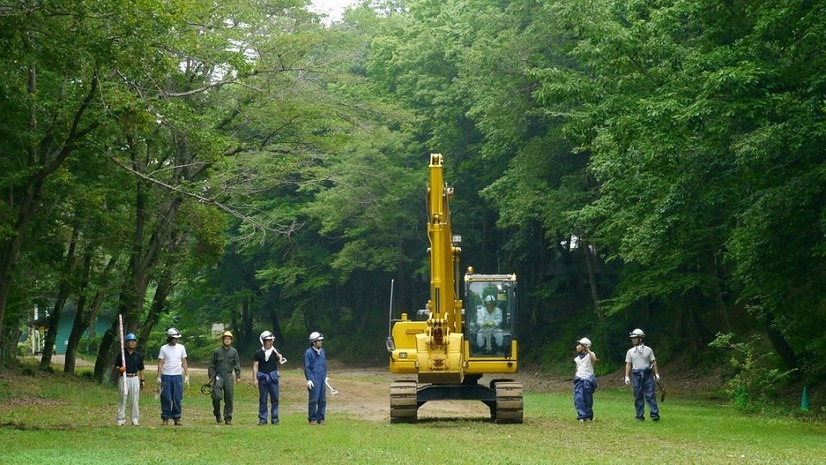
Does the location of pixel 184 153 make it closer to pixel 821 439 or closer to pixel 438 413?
pixel 438 413

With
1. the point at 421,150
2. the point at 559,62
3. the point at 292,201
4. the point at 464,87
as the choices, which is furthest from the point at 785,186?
the point at 292,201

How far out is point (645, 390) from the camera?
71.9ft

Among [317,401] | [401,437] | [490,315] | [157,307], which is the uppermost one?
[157,307]

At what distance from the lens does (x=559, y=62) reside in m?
41.8

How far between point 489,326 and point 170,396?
20.1 ft

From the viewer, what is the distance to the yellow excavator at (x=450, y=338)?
67.7 feet

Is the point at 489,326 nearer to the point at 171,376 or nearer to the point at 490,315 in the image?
the point at 490,315

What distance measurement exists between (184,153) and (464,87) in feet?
64.0

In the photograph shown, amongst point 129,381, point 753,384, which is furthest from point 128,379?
point 753,384

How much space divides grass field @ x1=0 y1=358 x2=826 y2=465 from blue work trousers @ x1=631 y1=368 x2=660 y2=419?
0.30 meters

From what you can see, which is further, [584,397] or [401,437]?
[584,397]

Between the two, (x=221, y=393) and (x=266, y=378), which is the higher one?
(x=266, y=378)

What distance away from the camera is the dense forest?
2033cm

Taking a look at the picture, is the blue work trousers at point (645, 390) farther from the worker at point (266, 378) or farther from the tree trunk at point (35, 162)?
the tree trunk at point (35, 162)
